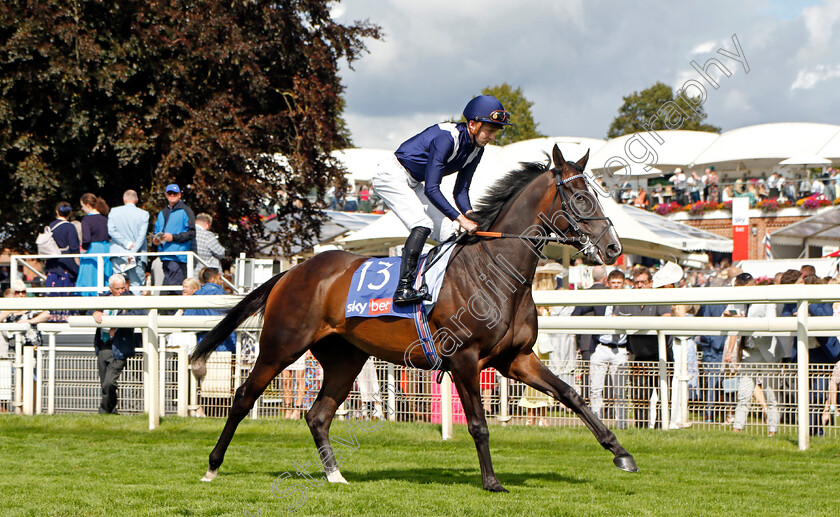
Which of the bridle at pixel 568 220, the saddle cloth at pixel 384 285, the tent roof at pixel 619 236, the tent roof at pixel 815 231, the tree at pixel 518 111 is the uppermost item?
the tree at pixel 518 111

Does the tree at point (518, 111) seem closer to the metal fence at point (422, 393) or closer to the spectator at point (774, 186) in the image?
the spectator at point (774, 186)

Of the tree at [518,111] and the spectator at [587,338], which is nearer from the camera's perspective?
the spectator at [587,338]

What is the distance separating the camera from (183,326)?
8406 millimetres

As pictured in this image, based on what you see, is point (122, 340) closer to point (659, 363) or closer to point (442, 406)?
point (442, 406)

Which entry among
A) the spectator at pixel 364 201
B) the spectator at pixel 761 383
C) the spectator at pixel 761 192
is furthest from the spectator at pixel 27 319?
Result: the spectator at pixel 761 192

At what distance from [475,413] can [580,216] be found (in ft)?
4.16

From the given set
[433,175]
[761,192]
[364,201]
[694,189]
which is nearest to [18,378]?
[433,175]

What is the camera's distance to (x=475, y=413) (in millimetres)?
5332

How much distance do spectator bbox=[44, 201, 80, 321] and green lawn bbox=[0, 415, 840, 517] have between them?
4.00 meters

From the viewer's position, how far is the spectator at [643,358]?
7.32 m

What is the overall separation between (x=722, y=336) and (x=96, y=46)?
10811 mm

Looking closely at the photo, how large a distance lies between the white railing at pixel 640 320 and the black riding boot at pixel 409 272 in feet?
5.07

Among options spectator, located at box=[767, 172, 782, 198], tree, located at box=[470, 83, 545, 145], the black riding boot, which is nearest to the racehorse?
the black riding boot

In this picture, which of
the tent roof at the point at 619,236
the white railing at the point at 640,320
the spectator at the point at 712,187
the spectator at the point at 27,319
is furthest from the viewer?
the spectator at the point at 712,187
